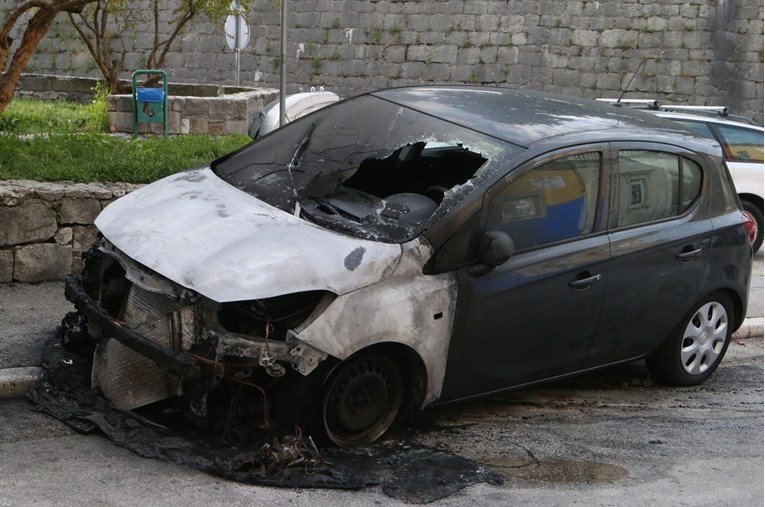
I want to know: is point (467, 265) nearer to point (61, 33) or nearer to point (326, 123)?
point (326, 123)

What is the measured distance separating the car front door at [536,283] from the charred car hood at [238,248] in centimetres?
61

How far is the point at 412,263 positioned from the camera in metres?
5.43

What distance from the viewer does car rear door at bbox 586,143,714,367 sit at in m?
6.33

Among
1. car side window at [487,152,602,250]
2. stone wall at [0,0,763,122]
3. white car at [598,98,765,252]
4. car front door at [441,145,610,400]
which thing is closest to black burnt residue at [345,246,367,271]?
car front door at [441,145,610,400]

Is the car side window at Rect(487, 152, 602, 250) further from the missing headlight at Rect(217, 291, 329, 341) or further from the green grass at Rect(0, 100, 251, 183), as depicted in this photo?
the green grass at Rect(0, 100, 251, 183)

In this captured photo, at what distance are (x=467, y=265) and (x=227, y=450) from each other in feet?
4.95

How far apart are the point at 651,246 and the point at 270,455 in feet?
8.77

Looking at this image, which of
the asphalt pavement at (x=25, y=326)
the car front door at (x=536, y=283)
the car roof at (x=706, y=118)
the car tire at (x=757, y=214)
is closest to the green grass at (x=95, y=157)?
the asphalt pavement at (x=25, y=326)

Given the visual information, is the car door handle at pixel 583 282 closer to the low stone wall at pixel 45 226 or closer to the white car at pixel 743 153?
the low stone wall at pixel 45 226

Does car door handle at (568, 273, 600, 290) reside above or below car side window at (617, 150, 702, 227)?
below

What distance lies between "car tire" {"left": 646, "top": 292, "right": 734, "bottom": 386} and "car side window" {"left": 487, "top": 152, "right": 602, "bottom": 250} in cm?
120

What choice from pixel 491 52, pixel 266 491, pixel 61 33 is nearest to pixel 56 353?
pixel 266 491

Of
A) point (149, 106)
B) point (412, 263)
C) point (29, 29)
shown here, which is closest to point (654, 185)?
point (412, 263)

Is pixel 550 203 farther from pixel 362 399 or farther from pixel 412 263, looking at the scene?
pixel 362 399
